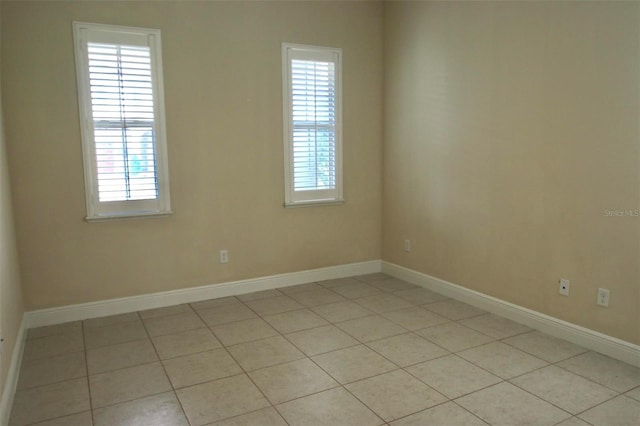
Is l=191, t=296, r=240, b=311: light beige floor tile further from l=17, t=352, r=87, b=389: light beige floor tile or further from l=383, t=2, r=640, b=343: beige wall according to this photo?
l=383, t=2, r=640, b=343: beige wall

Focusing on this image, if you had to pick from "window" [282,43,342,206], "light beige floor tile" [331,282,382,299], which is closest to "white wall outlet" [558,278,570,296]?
"light beige floor tile" [331,282,382,299]

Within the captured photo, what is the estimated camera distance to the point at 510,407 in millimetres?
2309

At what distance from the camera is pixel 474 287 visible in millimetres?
3805

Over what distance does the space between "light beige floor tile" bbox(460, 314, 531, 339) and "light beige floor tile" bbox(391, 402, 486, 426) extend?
1055 mm

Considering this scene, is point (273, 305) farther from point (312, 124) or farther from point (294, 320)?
point (312, 124)

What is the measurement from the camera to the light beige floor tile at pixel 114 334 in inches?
125

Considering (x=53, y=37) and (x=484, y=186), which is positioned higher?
(x=53, y=37)

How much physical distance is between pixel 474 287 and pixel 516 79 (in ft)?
5.46

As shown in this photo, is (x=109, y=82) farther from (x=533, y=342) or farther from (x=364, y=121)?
(x=533, y=342)

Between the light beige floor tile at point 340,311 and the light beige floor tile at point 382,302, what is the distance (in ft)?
0.27

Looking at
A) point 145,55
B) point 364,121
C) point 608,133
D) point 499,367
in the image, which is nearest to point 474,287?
point 499,367

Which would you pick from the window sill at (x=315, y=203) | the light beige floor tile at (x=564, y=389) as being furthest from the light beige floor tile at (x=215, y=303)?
the light beige floor tile at (x=564, y=389)

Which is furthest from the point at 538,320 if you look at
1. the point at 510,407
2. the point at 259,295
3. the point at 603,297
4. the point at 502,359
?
the point at 259,295

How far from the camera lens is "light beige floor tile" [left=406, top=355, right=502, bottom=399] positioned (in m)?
2.50
